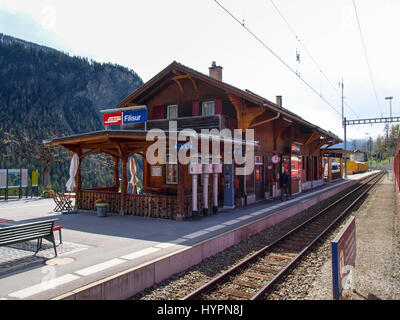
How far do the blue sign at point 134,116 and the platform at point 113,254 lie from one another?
3945 millimetres

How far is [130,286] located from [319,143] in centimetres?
2533

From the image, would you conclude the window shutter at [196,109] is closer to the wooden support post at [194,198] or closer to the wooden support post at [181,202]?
the wooden support post at [194,198]

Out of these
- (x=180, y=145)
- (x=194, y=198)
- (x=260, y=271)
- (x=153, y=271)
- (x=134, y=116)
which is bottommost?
(x=260, y=271)

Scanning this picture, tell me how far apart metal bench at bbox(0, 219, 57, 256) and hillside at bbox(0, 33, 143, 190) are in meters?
62.5

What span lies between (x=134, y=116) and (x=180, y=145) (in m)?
3.43

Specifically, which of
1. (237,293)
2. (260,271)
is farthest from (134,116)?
(237,293)

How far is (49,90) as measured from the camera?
301 ft

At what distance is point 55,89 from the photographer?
92812 millimetres

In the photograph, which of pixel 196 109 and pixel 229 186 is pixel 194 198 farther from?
pixel 196 109
